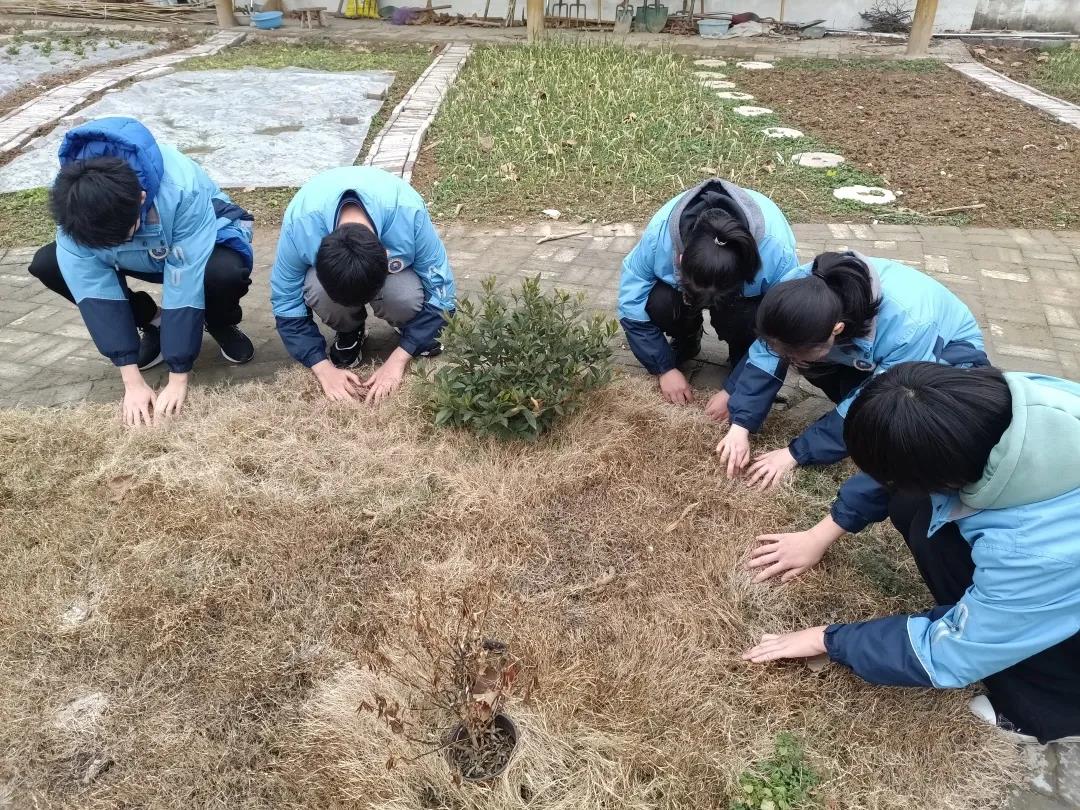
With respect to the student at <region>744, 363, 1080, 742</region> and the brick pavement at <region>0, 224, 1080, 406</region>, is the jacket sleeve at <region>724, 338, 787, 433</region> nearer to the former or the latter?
the brick pavement at <region>0, 224, 1080, 406</region>

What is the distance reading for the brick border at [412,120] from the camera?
6133mm

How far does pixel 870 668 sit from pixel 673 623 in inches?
20.7

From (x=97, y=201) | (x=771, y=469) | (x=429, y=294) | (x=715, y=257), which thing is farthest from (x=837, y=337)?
(x=97, y=201)

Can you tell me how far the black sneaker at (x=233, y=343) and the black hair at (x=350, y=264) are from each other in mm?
1117

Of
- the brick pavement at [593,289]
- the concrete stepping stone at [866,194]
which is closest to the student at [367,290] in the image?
the brick pavement at [593,289]

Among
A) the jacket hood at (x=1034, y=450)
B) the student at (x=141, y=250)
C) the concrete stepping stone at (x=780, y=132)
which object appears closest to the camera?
the jacket hood at (x=1034, y=450)

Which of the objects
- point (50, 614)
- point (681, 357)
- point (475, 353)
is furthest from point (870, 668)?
point (50, 614)

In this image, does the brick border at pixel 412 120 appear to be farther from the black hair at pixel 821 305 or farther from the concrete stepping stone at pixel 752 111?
the black hair at pixel 821 305

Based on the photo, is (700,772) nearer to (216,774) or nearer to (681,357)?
(216,774)

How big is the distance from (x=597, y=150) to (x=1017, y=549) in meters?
5.36

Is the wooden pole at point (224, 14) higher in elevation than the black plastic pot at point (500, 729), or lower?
higher

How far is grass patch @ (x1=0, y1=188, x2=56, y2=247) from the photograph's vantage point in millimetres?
4832

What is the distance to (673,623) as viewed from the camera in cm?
213

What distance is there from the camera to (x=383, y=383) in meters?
3.16
